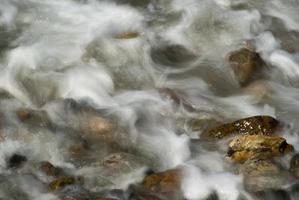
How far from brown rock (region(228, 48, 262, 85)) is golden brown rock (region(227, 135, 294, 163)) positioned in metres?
1.54

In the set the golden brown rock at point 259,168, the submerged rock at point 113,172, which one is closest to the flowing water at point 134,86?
the submerged rock at point 113,172

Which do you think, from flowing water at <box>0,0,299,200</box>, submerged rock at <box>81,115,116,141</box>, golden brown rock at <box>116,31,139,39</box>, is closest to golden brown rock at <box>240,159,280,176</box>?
flowing water at <box>0,0,299,200</box>

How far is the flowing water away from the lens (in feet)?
19.4

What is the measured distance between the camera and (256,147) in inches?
233

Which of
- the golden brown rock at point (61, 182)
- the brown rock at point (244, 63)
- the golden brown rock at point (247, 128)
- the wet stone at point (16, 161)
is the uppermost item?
the golden brown rock at point (247, 128)

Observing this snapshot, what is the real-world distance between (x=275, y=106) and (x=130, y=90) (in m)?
1.90

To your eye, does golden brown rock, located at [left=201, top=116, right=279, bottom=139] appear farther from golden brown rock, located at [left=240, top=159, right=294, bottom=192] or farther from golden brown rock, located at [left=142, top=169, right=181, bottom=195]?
golden brown rock, located at [left=142, top=169, right=181, bottom=195]

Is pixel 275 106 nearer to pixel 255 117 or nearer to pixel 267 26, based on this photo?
pixel 255 117

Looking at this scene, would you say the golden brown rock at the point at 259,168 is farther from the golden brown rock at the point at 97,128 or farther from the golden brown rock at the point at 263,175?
the golden brown rock at the point at 97,128

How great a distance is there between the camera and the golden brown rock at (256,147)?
5.88m

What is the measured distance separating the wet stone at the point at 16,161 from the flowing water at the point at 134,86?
0.10ft

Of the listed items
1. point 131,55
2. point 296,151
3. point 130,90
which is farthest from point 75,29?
point 296,151

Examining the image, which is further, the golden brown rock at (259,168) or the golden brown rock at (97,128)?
the golden brown rock at (97,128)

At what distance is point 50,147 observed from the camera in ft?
20.7
